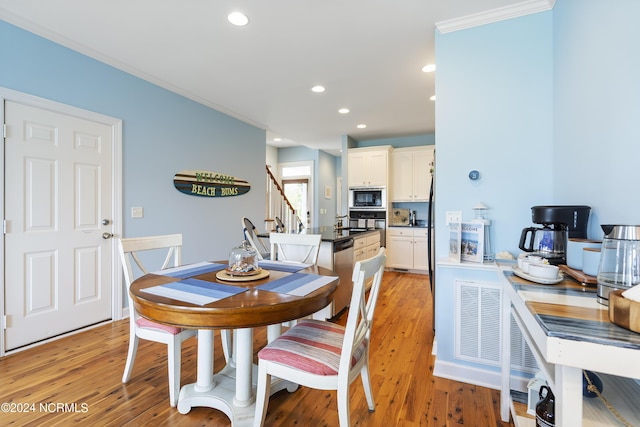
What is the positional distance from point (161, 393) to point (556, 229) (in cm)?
256

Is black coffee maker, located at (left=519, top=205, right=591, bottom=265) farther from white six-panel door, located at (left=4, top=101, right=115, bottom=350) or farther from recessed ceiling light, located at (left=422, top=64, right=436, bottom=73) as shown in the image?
white six-panel door, located at (left=4, top=101, right=115, bottom=350)

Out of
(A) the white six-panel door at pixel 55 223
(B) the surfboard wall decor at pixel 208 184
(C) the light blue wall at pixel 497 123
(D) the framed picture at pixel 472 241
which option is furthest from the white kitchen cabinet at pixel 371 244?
(A) the white six-panel door at pixel 55 223

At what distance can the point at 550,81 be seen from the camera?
1994 millimetres

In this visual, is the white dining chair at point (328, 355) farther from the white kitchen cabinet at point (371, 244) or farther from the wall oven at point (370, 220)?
the wall oven at point (370, 220)

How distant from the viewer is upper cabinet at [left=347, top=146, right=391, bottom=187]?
5621mm

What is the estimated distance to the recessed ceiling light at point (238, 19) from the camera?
7.23ft

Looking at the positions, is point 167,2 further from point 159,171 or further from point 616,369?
point 616,369

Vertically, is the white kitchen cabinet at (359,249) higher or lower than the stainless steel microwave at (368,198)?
lower

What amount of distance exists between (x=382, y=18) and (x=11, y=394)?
358cm

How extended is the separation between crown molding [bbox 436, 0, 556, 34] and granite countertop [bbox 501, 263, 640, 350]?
1.92 m

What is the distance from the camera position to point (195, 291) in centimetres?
140

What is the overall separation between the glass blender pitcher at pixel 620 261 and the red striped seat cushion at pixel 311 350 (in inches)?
39.2

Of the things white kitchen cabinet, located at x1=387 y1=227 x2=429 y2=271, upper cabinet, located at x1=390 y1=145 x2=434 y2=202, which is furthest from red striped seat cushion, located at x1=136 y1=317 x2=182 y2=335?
upper cabinet, located at x1=390 y1=145 x2=434 y2=202

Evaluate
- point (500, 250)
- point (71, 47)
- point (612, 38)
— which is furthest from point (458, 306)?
point (71, 47)
